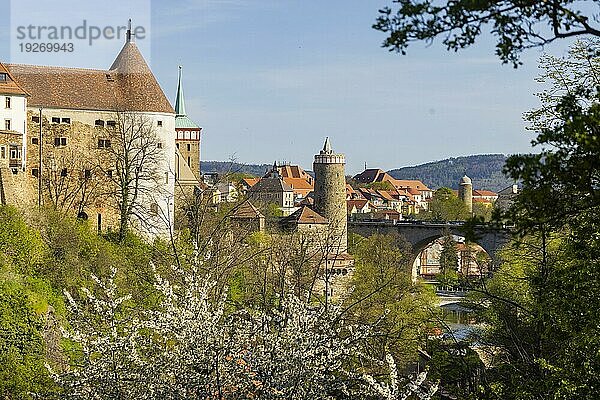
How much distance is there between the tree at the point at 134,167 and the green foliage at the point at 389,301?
23.9 ft

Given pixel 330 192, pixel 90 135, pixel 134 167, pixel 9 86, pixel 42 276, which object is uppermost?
pixel 9 86

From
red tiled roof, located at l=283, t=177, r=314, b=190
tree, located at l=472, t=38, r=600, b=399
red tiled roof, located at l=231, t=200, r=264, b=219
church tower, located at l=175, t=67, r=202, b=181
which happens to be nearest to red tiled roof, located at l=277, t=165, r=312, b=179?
red tiled roof, located at l=283, t=177, r=314, b=190

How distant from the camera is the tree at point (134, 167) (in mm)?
30484

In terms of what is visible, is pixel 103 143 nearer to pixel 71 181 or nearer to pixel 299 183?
pixel 71 181

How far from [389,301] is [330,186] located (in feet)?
67.3

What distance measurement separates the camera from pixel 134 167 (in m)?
30.9

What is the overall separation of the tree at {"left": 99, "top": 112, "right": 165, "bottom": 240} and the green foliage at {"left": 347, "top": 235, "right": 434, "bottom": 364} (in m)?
7.29

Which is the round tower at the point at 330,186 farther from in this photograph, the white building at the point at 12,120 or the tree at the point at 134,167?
the white building at the point at 12,120

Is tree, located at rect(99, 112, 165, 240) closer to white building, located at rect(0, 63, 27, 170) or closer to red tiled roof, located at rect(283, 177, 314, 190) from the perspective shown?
white building, located at rect(0, 63, 27, 170)

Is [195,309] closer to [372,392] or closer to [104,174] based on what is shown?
[372,392]

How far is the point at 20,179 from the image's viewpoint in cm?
2772

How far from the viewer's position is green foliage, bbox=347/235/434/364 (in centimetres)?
2133

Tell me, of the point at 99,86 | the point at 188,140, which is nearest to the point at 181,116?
the point at 188,140

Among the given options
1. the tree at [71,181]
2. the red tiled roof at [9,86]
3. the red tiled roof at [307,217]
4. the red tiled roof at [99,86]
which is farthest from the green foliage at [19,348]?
the red tiled roof at [307,217]
